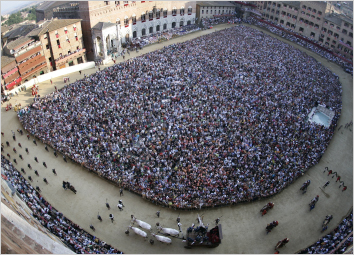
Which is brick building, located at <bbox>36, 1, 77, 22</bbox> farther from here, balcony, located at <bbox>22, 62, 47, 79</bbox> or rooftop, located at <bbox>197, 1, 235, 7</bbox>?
rooftop, located at <bbox>197, 1, 235, 7</bbox>

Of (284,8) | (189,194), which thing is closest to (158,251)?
(189,194)

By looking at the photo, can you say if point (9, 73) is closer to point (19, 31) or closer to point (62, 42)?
point (19, 31)

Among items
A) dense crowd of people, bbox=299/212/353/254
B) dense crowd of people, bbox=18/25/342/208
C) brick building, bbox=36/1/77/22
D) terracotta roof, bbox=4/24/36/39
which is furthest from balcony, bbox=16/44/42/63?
dense crowd of people, bbox=299/212/353/254

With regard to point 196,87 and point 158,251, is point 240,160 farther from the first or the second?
point 196,87

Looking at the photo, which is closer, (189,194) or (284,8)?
(189,194)

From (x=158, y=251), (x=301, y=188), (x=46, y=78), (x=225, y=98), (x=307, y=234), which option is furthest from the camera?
(x=46, y=78)

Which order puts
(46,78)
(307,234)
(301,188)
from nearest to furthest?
(307,234)
(301,188)
(46,78)

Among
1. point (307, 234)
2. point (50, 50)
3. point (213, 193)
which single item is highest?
point (50, 50)

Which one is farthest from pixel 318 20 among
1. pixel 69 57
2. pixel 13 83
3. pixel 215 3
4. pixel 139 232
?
pixel 139 232
